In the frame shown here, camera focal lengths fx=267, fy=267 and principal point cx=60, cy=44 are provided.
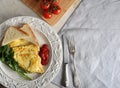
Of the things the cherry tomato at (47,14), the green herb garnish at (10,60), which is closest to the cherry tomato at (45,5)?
the cherry tomato at (47,14)

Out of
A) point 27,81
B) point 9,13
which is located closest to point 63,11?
point 9,13

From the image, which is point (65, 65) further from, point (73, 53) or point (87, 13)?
point (87, 13)

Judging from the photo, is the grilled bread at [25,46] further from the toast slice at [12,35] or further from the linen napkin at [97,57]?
the linen napkin at [97,57]

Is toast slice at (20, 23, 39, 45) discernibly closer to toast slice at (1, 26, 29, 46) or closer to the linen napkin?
toast slice at (1, 26, 29, 46)

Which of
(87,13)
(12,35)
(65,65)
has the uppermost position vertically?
(87,13)

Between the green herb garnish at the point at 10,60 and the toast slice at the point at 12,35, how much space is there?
0.08ft

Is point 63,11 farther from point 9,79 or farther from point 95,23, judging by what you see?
point 9,79

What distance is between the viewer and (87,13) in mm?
1208

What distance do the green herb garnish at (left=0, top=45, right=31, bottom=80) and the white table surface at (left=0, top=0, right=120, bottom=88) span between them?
17 cm

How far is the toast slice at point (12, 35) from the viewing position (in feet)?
3.50

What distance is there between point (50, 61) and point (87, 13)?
29cm

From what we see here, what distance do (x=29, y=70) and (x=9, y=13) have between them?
0.95ft

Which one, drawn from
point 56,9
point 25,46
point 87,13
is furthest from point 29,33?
point 87,13

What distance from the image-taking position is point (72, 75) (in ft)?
3.62
